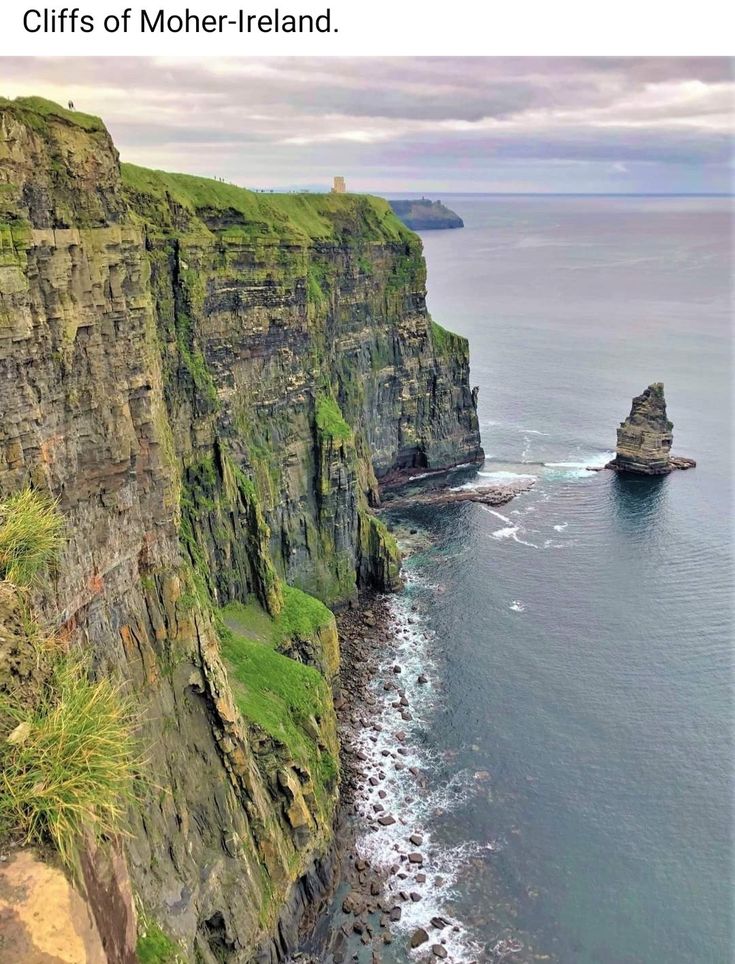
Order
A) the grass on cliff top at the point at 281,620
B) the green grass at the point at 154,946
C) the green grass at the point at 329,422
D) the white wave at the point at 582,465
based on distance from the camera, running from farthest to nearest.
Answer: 1. the white wave at the point at 582,465
2. the green grass at the point at 329,422
3. the grass on cliff top at the point at 281,620
4. the green grass at the point at 154,946

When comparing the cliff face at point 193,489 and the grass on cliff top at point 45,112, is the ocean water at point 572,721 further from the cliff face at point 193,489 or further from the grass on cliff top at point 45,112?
the grass on cliff top at point 45,112

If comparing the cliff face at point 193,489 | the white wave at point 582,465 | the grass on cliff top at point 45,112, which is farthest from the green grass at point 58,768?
the white wave at point 582,465

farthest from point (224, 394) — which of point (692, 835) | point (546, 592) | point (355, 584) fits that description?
point (692, 835)

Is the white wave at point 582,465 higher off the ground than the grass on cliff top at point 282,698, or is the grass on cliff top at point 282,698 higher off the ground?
the white wave at point 582,465

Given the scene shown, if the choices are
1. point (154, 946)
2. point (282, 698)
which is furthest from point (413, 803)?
point (154, 946)

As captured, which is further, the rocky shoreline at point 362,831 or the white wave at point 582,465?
the white wave at point 582,465

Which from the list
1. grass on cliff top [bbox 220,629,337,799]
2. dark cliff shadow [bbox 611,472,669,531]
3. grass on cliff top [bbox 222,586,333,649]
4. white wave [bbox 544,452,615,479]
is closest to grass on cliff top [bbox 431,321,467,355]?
white wave [bbox 544,452,615,479]

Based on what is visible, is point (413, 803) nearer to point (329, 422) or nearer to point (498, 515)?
point (329, 422)

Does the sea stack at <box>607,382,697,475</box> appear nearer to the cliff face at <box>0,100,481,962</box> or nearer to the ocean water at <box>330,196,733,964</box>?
the ocean water at <box>330,196,733,964</box>
